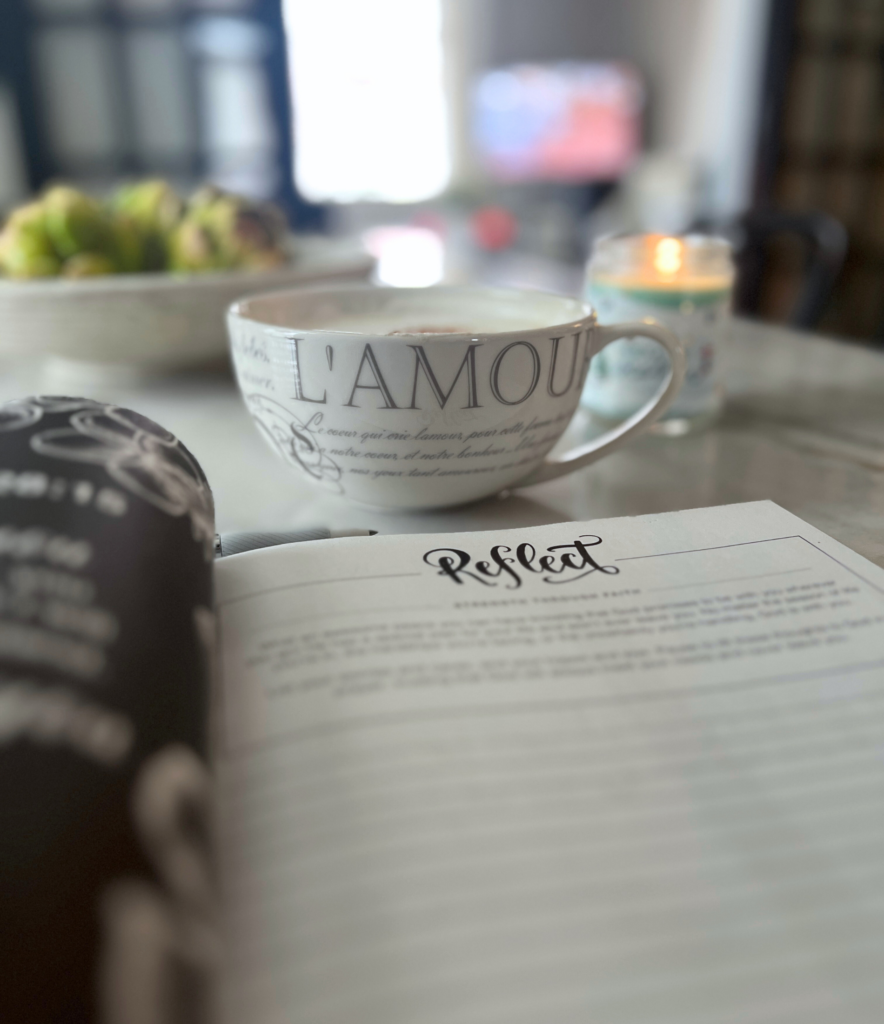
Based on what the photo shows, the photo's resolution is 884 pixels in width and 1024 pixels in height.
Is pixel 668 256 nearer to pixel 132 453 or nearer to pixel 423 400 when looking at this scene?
pixel 423 400

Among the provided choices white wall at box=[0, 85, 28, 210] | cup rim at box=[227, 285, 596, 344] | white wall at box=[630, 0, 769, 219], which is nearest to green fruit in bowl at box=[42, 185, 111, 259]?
cup rim at box=[227, 285, 596, 344]

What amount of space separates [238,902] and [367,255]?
0.57m

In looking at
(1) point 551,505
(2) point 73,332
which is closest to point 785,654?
(1) point 551,505

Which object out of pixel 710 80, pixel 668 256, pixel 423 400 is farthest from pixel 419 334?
pixel 710 80

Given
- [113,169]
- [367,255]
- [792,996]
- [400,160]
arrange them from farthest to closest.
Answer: [400,160] < [113,169] < [367,255] < [792,996]

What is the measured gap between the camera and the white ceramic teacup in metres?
0.30

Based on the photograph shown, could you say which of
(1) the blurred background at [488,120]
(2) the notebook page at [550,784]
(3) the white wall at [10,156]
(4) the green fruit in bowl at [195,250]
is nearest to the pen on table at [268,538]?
(2) the notebook page at [550,784]

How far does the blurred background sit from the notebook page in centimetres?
86

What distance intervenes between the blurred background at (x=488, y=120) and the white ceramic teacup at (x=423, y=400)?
76 cm

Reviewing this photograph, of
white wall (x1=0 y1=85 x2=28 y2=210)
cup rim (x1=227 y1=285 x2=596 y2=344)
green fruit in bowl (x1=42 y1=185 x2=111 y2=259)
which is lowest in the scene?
cup rim (x1=227 y1=285 x2=596 y2=344)

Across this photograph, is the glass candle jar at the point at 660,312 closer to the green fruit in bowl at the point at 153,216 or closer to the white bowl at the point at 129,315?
the white bowl at the point at 129,315

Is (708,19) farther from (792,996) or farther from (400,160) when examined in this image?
(792,996)

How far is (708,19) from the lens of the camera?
271 centimetres

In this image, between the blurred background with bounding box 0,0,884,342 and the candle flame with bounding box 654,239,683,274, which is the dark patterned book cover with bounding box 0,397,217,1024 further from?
the blurred background with bounding box 0,0,884,342
